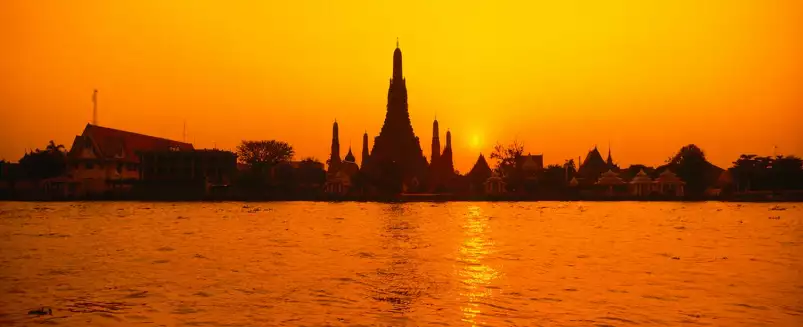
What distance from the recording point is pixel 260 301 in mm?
16359

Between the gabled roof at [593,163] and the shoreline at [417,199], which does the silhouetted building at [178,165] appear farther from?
the gabled roof at [593,163]

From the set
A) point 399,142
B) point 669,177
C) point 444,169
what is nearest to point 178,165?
point 399,142

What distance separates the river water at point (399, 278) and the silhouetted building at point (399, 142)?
237ft

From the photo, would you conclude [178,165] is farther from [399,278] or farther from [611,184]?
[399,278]

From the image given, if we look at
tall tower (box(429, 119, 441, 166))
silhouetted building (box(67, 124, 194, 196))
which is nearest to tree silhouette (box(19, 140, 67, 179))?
silhouetted building (box(67, 124, 194, 196))

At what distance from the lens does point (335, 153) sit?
143500 millimetres

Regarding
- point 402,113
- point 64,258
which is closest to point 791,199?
point 402,113

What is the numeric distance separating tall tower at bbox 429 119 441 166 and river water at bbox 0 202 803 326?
99.6 m

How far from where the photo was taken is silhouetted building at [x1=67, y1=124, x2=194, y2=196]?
303ft

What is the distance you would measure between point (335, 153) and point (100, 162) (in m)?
55.5

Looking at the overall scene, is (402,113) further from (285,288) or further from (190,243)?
(285,288)

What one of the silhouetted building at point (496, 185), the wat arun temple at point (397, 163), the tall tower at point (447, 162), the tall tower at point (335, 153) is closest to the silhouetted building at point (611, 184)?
the silhouetted building at point (496, 185)

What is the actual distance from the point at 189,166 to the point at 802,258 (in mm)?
75934

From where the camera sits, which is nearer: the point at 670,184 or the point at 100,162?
the point at 100,162
